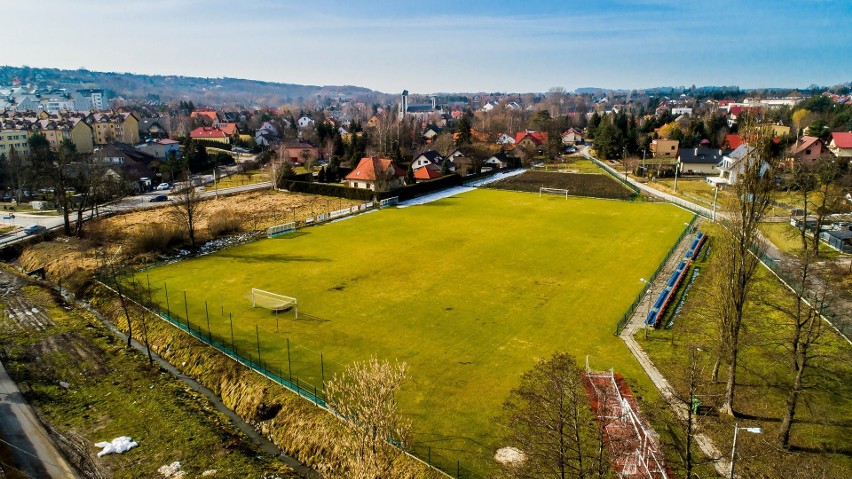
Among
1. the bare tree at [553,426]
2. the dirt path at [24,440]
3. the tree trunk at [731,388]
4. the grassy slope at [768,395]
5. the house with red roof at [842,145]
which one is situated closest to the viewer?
the bare tree at [553,426]

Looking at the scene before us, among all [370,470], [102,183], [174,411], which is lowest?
[174,411]

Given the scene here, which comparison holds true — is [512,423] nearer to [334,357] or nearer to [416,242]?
[334,357]

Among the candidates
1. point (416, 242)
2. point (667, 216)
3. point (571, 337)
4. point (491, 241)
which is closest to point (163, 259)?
point (416, 242)

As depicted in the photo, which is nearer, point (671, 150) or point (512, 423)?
point (512, 423)

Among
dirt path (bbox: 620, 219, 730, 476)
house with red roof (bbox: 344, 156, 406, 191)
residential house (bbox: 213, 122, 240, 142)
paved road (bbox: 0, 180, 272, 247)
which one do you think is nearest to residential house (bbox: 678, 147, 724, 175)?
house with red roof (bbox: 344, 156, 406, 191)

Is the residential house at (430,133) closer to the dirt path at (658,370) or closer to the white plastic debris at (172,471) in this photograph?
the dirt path at (658,370)

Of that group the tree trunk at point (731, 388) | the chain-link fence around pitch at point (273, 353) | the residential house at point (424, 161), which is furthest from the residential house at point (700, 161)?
the chain-link fence around pitch at point (273, 353)

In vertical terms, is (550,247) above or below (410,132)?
below
